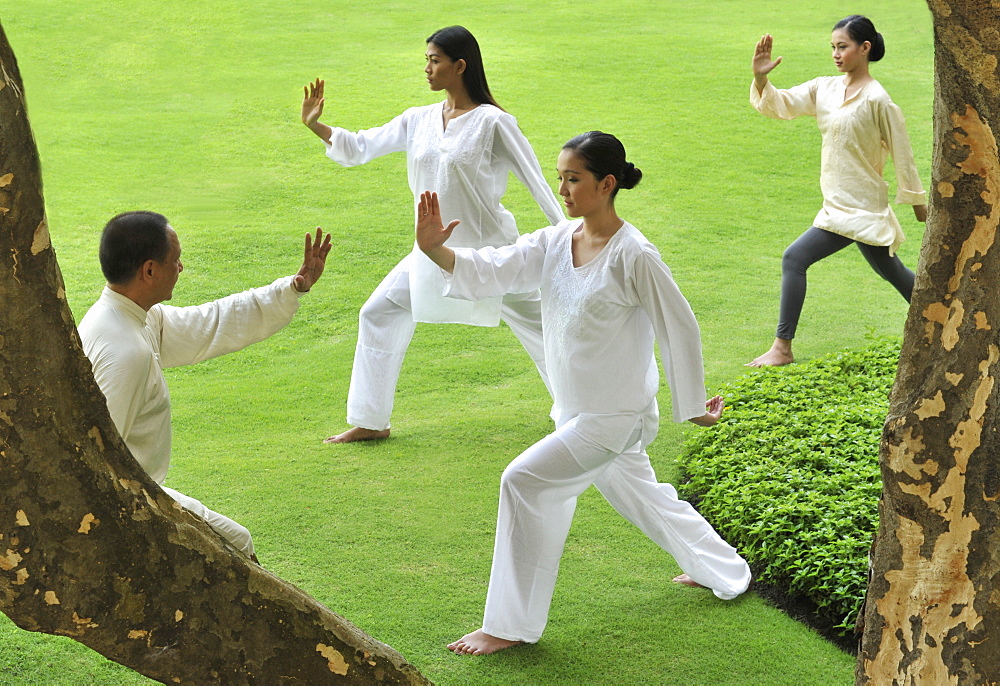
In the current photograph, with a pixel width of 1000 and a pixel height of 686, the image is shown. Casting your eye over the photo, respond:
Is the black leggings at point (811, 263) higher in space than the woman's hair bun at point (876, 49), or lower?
lower

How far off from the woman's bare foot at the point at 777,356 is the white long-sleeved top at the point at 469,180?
1805 millimetres

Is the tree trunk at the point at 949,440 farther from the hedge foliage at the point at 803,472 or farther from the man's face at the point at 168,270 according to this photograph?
the man's face at the point at 168,270

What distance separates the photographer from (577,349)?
3.16 metres

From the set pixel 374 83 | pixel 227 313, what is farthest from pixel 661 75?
pixel 227 313

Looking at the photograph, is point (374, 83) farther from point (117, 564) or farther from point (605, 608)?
point (117, 564)

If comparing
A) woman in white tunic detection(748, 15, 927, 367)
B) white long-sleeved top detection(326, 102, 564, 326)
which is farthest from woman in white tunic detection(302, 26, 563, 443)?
woman in white tunic detection(748, 15, 927, 367)

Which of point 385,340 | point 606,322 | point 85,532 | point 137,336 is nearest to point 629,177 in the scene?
point 606,322

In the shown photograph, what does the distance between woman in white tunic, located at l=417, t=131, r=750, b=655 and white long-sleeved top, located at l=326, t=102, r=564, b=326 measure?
1108mm

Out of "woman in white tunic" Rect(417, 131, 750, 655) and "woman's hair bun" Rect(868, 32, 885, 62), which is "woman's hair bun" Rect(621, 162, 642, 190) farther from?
"woman's hair bun" Rect(868, 32, 885, 62)

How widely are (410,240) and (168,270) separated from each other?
5485 mm

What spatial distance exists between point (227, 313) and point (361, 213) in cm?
569

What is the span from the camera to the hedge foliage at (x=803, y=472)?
11.9ft

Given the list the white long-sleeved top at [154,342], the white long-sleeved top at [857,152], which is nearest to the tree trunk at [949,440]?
the white long-sleeved top at [154,342]

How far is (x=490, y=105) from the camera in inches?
175
